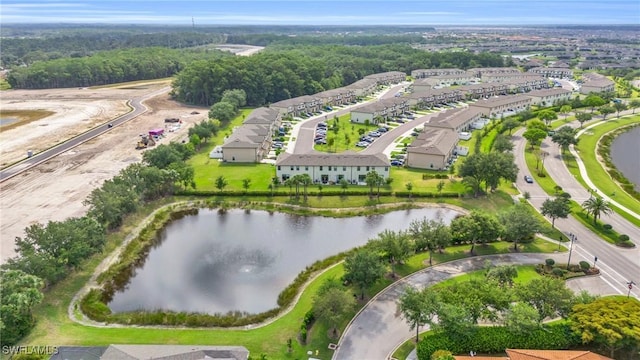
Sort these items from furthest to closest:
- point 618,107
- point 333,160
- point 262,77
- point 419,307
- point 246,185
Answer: point 262,77, point 618,107, point 333,160, point 246,185, point 419,307

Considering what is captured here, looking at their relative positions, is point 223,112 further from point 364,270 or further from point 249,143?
point 364,270

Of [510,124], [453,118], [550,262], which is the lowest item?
[550,262]

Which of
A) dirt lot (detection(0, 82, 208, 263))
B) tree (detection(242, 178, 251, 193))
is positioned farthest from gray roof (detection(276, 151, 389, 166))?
dirt lot (detection(0, 82, 208, 263))

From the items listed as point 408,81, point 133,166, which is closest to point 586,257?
point 133,166

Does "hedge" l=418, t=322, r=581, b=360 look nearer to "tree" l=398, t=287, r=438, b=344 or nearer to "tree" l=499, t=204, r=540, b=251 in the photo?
"tree" l=398, t=287, r=438, b=344

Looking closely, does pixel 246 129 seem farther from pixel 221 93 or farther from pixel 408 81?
pixel 408 81

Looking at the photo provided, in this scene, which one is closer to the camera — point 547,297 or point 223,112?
point 547,297

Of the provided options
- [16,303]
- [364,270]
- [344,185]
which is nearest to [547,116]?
[344,185]
